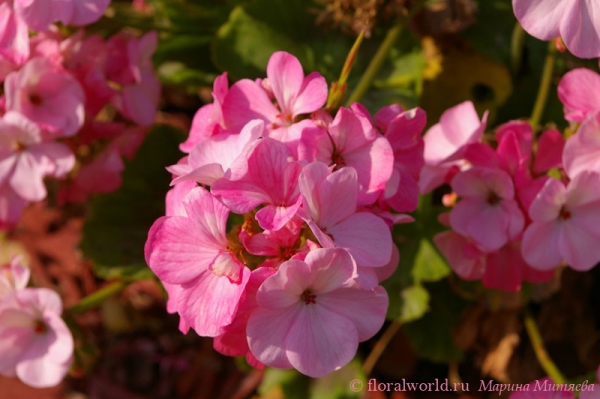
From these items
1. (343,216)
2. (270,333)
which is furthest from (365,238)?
(270,333)

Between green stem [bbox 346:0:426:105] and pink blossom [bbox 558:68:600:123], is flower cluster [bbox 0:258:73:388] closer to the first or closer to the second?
green stem [bbox 346:0:426:105]

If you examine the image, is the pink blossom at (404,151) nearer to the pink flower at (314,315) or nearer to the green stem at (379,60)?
the pink flower at (314,315)

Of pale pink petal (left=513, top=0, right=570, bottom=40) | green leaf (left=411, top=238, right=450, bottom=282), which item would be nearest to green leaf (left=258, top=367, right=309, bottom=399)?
green leaf (left=411, top=238, right=450, bottom=282)

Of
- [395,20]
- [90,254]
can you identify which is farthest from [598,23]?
[90,254]

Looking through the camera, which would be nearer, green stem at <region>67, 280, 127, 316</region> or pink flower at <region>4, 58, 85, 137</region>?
pink flower at <region>4, 58, 85, 137</region>

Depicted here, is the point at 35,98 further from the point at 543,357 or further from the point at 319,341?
the point at 543,357

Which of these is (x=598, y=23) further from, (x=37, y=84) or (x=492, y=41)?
(x=37, y=84)
